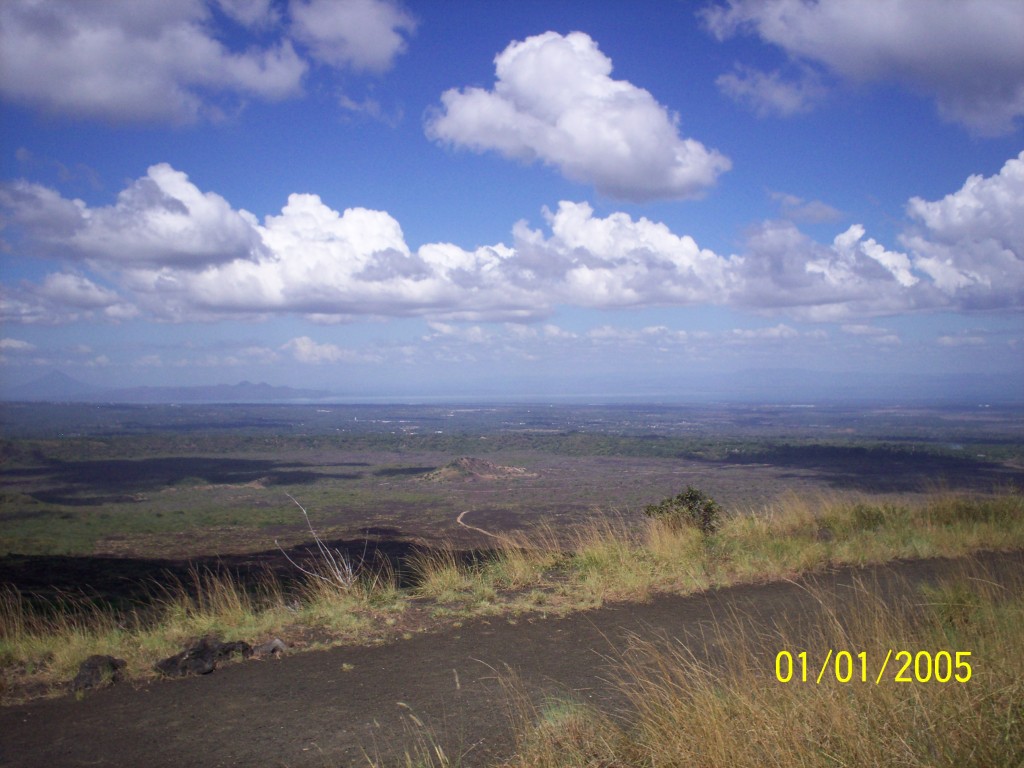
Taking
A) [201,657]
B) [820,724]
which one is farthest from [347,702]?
[820,724]

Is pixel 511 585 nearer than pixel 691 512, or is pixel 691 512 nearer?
pixel 511 585

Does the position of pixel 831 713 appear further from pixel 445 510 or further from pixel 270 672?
pixel 445 510

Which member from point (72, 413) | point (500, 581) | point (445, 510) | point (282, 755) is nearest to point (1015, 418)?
point (445, 510)

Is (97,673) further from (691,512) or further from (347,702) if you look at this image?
(691,512)
